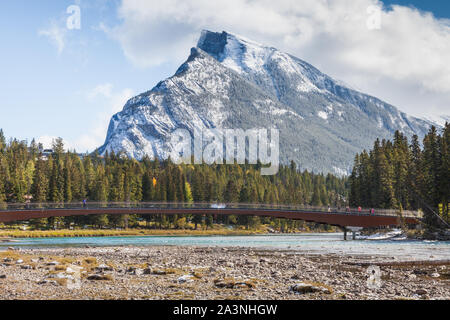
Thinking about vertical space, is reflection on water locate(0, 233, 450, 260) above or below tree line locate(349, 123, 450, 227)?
below

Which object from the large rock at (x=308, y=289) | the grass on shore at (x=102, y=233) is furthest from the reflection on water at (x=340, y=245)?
the grass on shore at (x=102, y=233)

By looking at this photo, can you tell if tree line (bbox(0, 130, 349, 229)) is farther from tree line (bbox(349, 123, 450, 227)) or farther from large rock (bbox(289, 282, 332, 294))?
large rock (bbox(289, 282, 332, 294))

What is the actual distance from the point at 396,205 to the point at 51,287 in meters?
98.3

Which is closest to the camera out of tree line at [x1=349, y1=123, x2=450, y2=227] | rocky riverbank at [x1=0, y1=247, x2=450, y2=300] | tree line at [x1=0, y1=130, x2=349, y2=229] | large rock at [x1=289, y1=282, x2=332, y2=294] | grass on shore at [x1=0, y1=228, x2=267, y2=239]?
rocky riverbank at [x1=0, y1=247, x2=450, y2=300]

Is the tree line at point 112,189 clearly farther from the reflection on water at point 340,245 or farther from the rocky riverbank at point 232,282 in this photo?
the rocky riverbank at point 232,282

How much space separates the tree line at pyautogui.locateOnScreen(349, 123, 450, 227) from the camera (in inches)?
3519

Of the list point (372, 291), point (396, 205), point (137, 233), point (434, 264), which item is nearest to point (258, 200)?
point (137, 233)

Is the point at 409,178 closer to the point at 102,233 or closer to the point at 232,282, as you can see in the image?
the point at 102,233

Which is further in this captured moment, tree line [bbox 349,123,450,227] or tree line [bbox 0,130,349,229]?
tree line [bbox 0,130,349,229]

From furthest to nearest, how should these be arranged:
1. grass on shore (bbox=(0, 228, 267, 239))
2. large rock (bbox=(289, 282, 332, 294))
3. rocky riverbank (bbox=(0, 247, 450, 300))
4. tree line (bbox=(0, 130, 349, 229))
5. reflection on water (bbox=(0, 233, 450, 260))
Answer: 1. tree line (bbox=(0, 130, 349, 229))
2. grass on shore (bbox=(0, 228, 267, 239))
3. reflection on water (bbox=(0, 233, 450, 260))
4. large rock (bbox=(289, 282, 332, 294))
5. rocky riverbank (bbox=(0, 247, 450, 300))

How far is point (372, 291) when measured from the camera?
24016 mm

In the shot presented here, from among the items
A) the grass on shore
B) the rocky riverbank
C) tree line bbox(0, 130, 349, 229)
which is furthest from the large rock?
tree line bbox(0, 130, 349, 229)

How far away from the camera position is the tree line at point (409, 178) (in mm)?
89375

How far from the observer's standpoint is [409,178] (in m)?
107
